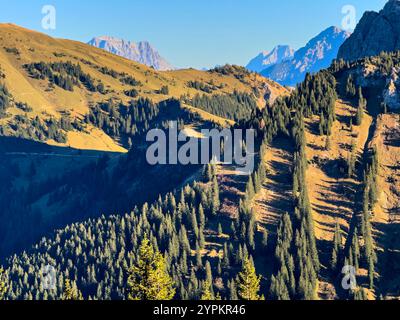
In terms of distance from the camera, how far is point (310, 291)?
426 ft

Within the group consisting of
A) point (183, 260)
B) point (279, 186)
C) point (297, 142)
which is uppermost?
point (297, 142)

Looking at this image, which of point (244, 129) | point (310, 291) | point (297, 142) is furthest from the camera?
point (244, 129)

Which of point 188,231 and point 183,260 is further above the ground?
point 188,231

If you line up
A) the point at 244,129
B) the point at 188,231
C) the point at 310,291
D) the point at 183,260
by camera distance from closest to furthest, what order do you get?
the point at 310,291, the point at 183,260, the point at 188,231, the point at 244,129

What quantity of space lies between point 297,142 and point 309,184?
738 inches

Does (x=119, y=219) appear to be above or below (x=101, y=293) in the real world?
above

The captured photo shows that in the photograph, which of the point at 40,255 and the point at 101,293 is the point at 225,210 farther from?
the point at 40,255

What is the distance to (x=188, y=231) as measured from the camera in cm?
15600
